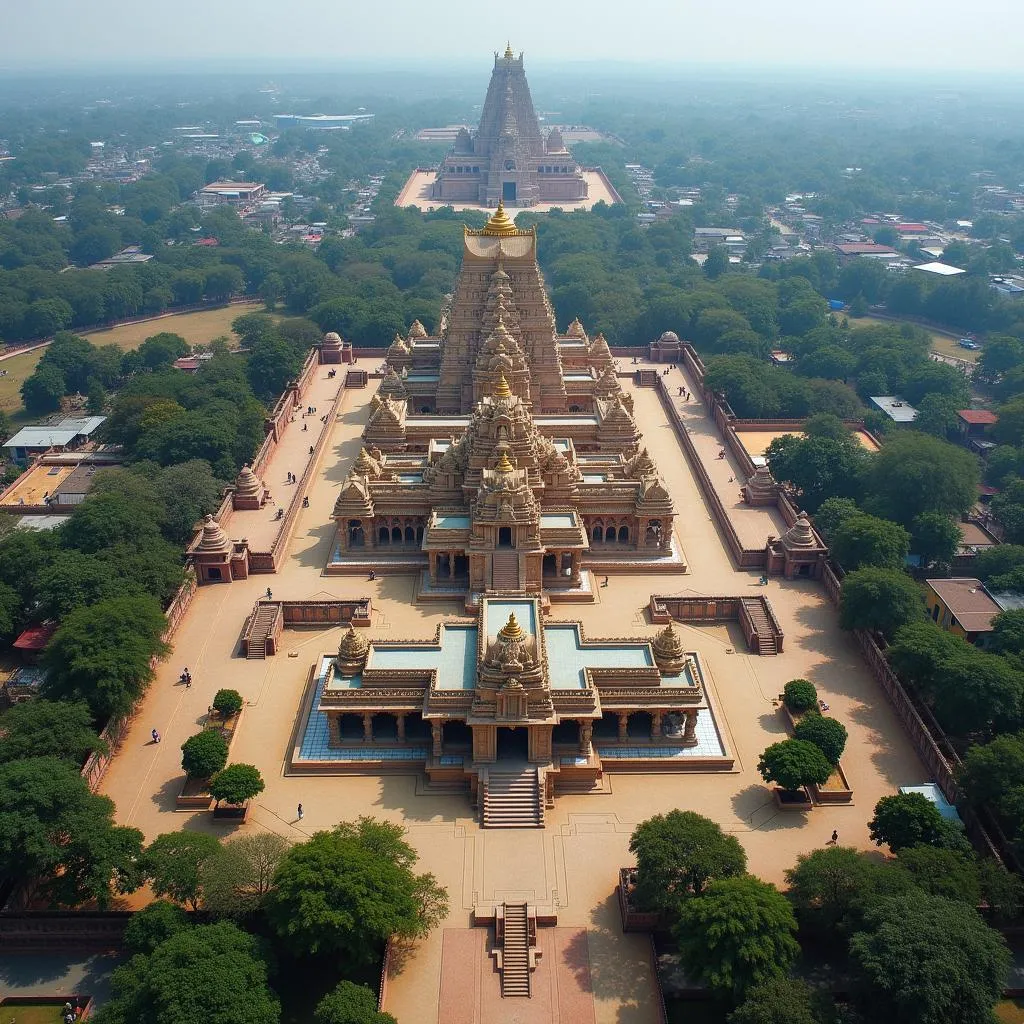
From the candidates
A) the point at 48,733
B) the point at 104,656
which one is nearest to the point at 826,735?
the point at 104,656

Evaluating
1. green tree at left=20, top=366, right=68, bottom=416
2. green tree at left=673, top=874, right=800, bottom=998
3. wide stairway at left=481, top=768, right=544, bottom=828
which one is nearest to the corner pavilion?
wide stairway at left=481, top=768, right=544, bottom=828

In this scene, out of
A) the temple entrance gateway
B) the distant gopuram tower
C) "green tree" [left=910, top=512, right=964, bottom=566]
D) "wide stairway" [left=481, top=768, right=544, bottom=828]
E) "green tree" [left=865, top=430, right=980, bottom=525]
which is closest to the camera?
"wide stairway" [left=481, top=768, right=544, bottom=828]

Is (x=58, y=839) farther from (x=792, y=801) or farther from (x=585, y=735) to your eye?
(x=792, y=801)

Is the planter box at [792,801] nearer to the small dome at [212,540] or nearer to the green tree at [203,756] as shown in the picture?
the green tree at [203,756]

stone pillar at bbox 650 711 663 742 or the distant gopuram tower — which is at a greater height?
the distant gopuram tower

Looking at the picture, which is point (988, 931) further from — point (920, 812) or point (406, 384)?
point (406, 384)

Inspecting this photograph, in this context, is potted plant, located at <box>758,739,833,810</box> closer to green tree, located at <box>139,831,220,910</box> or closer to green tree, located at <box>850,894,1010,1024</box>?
green tree, located at <box>850,894,1010,1024</box>

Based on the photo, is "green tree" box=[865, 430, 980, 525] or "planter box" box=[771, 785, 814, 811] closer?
"planter box" box=[771, 785, 814, 811]
